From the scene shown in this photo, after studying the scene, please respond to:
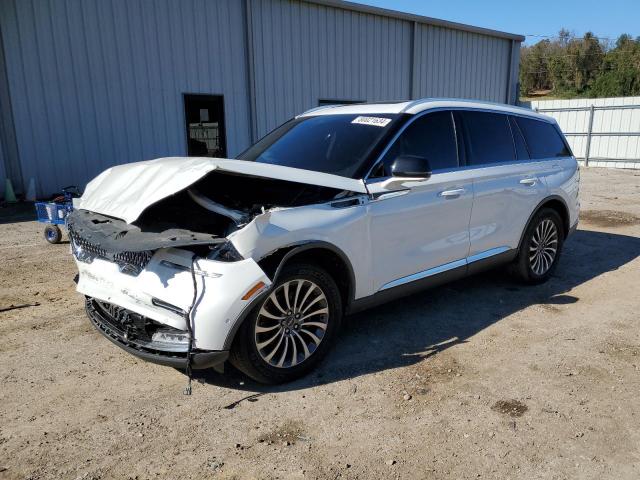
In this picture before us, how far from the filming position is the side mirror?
139 inches

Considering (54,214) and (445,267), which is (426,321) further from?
(54,214)

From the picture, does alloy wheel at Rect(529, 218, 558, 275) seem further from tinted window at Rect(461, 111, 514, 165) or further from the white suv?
tinted window at Rect(461, 111, 514, 165)

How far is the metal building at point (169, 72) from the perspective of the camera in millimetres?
10422

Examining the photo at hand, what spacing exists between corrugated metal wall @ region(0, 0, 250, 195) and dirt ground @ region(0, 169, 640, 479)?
7.05 meters

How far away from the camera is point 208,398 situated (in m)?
3.16

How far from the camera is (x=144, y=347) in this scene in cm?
305

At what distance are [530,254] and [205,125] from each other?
9777 mm

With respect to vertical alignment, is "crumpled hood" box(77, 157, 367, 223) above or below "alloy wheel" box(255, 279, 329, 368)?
above

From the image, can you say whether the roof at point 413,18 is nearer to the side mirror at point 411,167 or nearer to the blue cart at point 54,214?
the blue cart at point 54,214

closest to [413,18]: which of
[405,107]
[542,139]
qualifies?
[542,139]

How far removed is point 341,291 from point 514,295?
2.39m

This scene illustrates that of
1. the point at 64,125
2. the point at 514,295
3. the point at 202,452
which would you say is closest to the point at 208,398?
the point at 202,452

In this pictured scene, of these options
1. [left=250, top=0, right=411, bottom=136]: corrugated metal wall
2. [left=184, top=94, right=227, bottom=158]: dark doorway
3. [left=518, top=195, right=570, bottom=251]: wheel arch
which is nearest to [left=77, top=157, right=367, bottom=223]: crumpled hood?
[left=518, top=195, right=570, bottom=251]: wheel arch

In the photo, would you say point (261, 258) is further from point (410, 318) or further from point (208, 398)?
point (410, 318)
